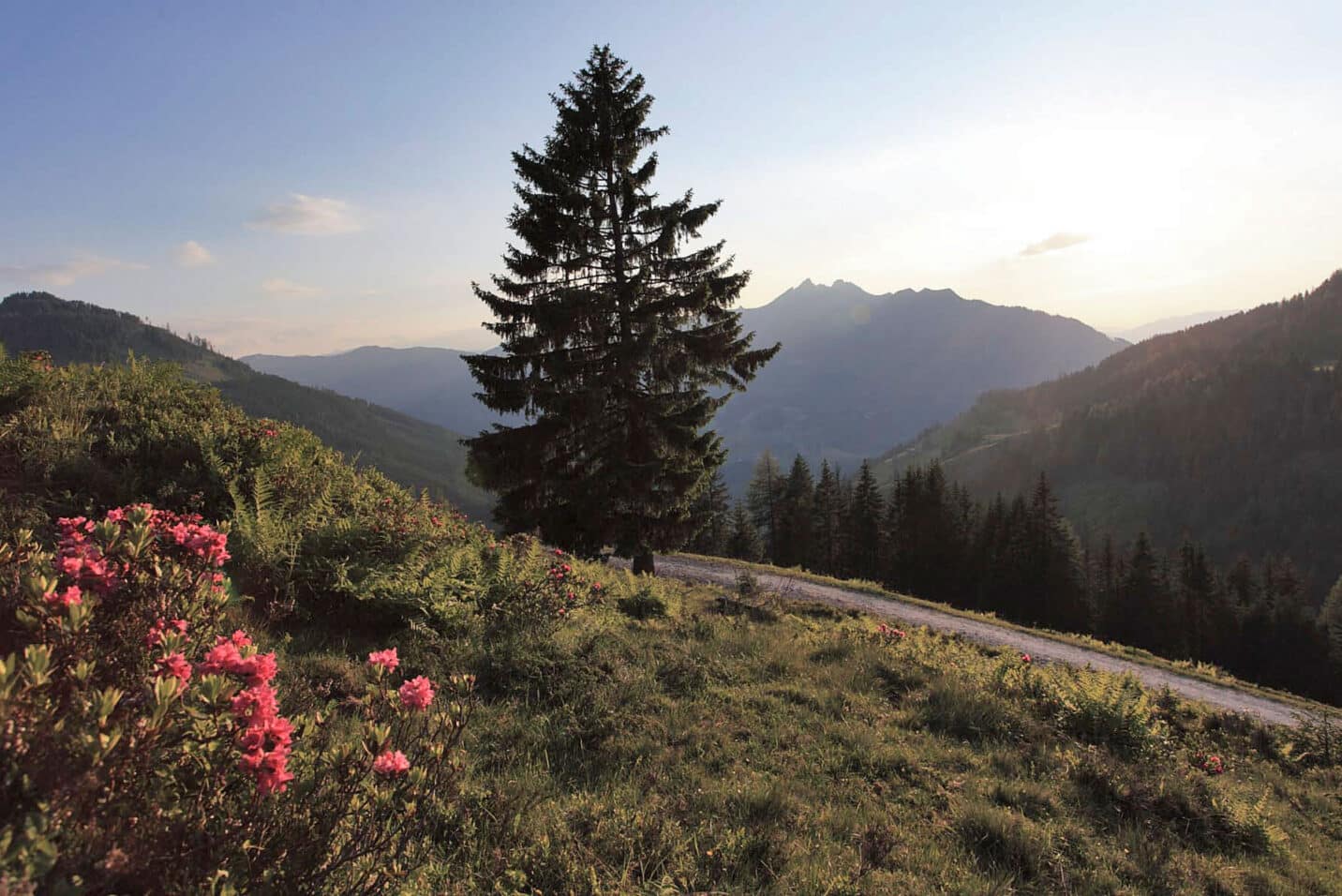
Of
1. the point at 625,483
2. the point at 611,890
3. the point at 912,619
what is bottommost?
the point at 912,619

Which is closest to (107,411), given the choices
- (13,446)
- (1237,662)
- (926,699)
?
(13,446)

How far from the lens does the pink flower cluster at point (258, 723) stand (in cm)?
185

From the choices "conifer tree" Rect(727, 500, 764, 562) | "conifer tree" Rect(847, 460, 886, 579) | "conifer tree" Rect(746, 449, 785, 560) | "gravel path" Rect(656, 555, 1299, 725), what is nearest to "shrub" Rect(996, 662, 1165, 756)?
"gravel path" Rect(656, 555, 1299, 725)

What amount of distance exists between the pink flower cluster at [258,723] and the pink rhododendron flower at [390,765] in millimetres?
251

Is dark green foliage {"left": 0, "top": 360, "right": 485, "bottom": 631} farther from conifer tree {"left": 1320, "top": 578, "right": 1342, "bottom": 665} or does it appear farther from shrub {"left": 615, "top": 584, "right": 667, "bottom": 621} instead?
conifer tree {"left": 1320, "top": 578, "right": 1342, "bottom": 665}

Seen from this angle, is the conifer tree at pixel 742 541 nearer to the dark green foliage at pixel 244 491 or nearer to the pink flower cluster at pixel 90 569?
the dark green foliage at pixel 244 491

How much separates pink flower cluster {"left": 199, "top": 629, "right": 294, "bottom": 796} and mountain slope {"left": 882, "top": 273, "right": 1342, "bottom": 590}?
144541 mm

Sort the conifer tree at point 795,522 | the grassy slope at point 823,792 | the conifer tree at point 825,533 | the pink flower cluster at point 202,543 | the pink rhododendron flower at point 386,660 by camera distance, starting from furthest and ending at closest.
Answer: the conifer tree at point 825,533
the conifer tree at point 795,522
the grassy slope at point 823,792
the pink flower cluster at point 202,543
the pink rhododendron flower at point 386,660

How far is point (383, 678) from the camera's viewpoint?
2.48m

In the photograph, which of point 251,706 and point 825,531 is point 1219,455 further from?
point 251,706

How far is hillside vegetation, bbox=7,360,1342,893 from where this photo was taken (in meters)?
2.03

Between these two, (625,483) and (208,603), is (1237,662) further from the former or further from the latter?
(208,603)

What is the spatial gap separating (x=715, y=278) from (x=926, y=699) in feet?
34.5

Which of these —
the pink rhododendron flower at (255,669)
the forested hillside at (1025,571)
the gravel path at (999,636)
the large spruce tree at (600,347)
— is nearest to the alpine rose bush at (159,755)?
the pink rhododendron flower at (255,669)
